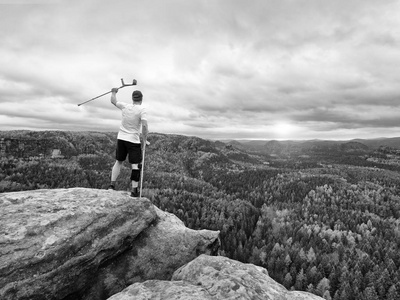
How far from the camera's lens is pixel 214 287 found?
7562mm

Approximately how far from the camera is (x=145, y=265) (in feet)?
36.7

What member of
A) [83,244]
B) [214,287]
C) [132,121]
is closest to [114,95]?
[132,121]

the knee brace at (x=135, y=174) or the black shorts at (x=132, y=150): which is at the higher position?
the black shorts at (x=132, y=150)

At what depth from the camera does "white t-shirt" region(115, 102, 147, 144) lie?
37.4ft

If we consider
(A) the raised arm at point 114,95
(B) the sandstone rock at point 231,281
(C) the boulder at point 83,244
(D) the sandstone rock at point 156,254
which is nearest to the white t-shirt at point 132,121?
(A) the raised arm at point 114,95

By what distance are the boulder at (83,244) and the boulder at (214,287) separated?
280 cm

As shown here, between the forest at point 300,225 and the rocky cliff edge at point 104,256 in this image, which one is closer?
the rocky cliff edge at point 104,256

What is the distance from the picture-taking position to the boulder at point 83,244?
755cm

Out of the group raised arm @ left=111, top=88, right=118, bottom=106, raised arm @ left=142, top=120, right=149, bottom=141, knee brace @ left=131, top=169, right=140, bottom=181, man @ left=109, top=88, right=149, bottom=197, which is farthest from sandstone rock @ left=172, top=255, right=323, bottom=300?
raised arm @ left=111, top=88, right=118, bottom=106

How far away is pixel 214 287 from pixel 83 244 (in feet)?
19.0

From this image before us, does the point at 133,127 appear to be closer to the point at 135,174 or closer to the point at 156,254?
the point at 135,174

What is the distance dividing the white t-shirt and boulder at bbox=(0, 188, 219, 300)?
3.38 m

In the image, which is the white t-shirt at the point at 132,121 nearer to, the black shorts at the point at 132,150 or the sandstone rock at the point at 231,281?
the black shorts at the point at 132,150

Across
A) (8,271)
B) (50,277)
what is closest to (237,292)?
(50,277)
